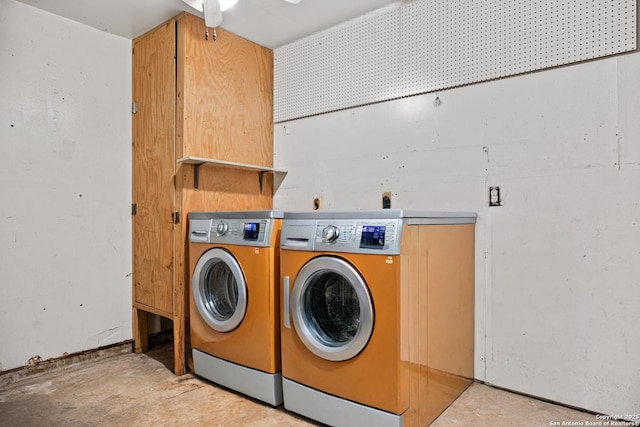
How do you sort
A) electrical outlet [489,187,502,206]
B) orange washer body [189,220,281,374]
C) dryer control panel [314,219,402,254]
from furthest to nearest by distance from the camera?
1. electrical outlet [489,187,502,206]
2. orange washer body [189,220,281,374]
3. dryer control panel [314,219,402,254]

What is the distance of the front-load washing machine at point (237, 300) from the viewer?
215 cm

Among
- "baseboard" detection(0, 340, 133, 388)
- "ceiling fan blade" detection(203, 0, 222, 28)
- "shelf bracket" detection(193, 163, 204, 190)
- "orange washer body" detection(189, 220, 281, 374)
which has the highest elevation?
"ceiling fan blade" detection(203, 0, 222, 28)

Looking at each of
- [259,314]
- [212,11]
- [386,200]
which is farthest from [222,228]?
[212,11]

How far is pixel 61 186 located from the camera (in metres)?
2.66

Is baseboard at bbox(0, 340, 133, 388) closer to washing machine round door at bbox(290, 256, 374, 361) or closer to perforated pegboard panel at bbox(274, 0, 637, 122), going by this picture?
washing machine round door at bbox(290, 256, 374, 361)

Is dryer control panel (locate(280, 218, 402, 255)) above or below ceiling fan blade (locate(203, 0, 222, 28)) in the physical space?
below

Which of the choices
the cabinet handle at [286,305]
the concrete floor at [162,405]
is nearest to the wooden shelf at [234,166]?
the cabinet handle at [286,305]

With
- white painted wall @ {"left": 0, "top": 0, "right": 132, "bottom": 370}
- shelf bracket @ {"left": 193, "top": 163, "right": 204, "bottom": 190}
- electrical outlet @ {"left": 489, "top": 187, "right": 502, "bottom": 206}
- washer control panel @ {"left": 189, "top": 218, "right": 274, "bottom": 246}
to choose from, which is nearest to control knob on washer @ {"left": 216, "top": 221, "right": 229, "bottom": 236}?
washer control panel @ {"left": 189, "top": 218, "right": 274, "bottom": 246}

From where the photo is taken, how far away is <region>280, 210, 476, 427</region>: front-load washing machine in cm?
170

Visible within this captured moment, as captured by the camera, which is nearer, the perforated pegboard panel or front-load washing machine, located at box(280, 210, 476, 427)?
front-load washing machine, located at box(280, 210, 476, 427)

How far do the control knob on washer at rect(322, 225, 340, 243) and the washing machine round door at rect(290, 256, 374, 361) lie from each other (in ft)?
0.28

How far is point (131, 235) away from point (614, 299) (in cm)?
308

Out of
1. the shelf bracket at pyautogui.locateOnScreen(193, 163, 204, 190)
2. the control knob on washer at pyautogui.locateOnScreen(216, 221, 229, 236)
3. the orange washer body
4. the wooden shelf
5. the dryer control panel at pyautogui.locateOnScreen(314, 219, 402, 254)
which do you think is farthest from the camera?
the shelf bracket at pyautogui.locateOnScreen(193, 163, 204, 190)

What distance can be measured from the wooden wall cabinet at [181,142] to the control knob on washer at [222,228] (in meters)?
0.39
